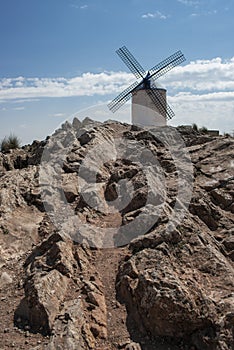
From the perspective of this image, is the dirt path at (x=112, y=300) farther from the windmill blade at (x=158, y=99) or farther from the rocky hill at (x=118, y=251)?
the windmill blade at (x=158, y=99)

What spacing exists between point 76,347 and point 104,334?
792 mm

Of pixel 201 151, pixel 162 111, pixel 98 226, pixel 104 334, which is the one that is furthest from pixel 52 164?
pixel 162 111

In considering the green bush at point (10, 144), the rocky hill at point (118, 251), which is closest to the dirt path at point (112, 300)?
the rocky hill at point (118, 251)

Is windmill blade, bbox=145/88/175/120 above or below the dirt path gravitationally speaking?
above

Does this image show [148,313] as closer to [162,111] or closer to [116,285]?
[116,285]

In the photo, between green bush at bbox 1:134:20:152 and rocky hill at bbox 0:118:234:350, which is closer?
rocky hill at bbox 0:118:234:350

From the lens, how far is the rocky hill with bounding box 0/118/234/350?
702cm

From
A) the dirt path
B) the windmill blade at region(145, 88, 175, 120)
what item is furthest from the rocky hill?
the windmill blade at region(145, 88, 175, 120)

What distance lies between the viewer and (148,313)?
719 cm

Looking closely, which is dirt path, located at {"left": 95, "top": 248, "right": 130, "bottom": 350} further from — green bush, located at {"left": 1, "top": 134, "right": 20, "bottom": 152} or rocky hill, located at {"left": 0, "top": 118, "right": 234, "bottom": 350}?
green bush, located at {"left": 1, "top": 134, "right": 20, "bottom": 152}

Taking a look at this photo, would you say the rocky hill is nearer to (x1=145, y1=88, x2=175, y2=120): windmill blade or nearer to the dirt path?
the dirt path

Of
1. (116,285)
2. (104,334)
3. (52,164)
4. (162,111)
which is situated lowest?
(104,334)

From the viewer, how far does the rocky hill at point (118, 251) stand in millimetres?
7020

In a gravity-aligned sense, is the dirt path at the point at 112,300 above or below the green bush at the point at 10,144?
below
